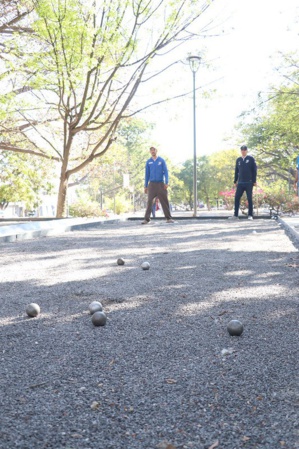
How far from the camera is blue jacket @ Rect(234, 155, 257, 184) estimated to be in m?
14.4

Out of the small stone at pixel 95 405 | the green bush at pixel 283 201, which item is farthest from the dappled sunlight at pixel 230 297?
the green bush at pixel 283 201

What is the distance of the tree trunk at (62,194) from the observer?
19.1 metres

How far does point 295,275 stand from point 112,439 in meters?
3.71

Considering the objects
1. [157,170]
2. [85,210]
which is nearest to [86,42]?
[157,170]

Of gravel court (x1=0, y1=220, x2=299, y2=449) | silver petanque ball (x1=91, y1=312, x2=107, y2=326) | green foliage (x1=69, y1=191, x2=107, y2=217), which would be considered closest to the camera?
gravel court (x1=0, y1=220, x2=299, y2=449)

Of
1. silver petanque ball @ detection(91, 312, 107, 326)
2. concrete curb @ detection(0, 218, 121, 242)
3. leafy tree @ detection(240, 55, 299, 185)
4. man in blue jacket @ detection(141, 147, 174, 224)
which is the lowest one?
Result: silver petanque ball @ detection(91, 312, 107, 326)

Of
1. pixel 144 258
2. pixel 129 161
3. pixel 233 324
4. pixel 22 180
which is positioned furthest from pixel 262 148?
pixel 233 324

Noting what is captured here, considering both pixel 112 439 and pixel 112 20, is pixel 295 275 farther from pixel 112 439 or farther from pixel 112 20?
pixel 112 20

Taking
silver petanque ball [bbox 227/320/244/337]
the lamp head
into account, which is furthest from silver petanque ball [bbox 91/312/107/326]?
the lamp head

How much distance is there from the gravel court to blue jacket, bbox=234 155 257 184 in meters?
9.64

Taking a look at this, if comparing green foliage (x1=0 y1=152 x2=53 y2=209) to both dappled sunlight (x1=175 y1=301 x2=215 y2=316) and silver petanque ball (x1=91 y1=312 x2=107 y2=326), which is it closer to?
dappled sunlight (x1=175 y1=301 x2=215 y2=316)

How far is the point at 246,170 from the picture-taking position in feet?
47.3

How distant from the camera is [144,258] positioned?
21.7 ft

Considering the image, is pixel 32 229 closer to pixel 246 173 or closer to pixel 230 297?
pixel 246 173
